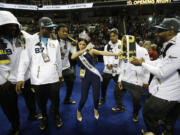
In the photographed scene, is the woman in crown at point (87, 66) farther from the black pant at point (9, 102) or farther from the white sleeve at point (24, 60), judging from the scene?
the black pant at point (9, 102)

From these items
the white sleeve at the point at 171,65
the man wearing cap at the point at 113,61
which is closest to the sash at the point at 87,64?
the man wearing cap at the point at 113,61

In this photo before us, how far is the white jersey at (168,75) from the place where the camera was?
1.52 m

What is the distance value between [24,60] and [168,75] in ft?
6.99

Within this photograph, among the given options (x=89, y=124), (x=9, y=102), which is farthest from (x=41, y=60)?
(x=89, y=124)

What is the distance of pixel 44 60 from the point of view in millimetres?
2129

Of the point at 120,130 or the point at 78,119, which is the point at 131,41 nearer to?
the point at 120,130

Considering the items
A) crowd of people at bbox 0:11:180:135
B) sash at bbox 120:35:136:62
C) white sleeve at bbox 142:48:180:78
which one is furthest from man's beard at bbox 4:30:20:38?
white sleeve at bbox 142:48:180:78

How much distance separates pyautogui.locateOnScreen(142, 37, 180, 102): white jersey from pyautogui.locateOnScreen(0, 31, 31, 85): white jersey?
2.06 meters

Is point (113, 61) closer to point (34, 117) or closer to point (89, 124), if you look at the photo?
point (89, 124)

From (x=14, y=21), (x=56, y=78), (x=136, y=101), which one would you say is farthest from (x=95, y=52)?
(x=14, y=21)

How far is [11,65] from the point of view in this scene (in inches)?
81.4

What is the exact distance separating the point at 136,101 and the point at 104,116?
0.90 m

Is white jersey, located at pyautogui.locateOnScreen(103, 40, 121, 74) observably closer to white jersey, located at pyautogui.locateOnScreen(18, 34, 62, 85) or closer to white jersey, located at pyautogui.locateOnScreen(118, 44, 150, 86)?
white jersey, located at pyautogui.locateOnScreen(118, 44, 150, 86)

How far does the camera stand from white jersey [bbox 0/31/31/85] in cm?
194
